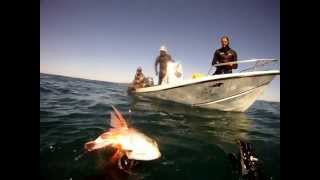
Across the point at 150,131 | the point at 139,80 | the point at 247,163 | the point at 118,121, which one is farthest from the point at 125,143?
the point at 247,163

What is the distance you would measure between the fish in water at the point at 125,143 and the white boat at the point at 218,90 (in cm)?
103

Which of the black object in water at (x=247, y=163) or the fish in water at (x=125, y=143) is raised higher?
the fish in water at (x=125, y=143)

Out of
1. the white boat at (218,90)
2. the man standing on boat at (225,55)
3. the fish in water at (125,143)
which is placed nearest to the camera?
the fish in water at (125,143)

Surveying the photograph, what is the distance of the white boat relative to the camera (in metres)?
3.43

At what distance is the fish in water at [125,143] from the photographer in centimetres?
260

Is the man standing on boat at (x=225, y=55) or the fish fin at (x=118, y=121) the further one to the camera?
the man standing on boat at (x=225, y=55)

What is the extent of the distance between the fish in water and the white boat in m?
1.03

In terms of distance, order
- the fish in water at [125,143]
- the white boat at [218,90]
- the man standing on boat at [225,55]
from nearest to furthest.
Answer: the fish in water at [125,143] < the man standing on boat at [225,55] < the white boat at [218,90]

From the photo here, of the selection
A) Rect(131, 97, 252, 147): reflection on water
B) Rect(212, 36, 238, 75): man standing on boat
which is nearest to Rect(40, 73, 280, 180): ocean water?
Rect(131, 97, 252, 147): reflection on water

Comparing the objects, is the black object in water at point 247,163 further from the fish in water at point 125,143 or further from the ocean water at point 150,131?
the fish in water at point 125,143

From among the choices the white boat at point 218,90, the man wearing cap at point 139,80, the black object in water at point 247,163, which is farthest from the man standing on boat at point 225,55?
the black object in water at point 247,163
